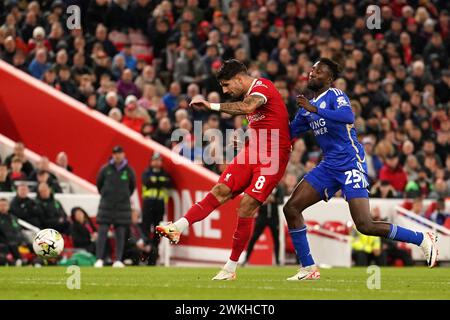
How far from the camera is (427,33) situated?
28.8 meters

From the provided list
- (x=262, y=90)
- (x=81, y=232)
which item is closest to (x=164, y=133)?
(x=81, y=232)

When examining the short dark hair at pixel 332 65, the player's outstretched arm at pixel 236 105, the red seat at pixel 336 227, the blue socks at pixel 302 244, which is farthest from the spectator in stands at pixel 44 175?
the short dark hair at pixel 332 65

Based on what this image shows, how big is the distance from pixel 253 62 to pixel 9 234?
8.17m

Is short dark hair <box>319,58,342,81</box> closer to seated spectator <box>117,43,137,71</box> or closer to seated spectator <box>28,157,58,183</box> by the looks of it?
seated spectator <box>28,157,58,183</box>

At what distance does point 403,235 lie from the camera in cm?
1317

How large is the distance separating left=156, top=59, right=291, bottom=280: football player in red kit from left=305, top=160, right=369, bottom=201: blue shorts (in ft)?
1.36

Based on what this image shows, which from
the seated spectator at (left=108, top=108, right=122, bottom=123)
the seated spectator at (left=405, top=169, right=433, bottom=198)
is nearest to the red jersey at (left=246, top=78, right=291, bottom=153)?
the seated spectator at (left=108, top=108, right=122, bottom=123)

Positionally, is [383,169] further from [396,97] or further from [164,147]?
[164,147]

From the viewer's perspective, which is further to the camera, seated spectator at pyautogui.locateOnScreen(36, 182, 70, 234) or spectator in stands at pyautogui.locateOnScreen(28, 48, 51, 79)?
spectator in stands at pyautogui.locateOnScreen(28, 48, 51, 79)

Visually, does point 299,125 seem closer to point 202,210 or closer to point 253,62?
point 202,210

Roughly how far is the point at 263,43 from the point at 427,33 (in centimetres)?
453

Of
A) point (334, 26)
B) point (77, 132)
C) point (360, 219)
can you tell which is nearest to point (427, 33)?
point (334, 26)

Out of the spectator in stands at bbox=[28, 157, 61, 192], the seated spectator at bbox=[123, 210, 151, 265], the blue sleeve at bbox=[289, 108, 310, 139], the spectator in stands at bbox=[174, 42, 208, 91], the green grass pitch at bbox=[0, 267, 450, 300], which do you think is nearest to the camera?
the green grass pitch at bbox=[0, 267, 450, 300]

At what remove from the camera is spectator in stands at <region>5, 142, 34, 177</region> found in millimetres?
21500
